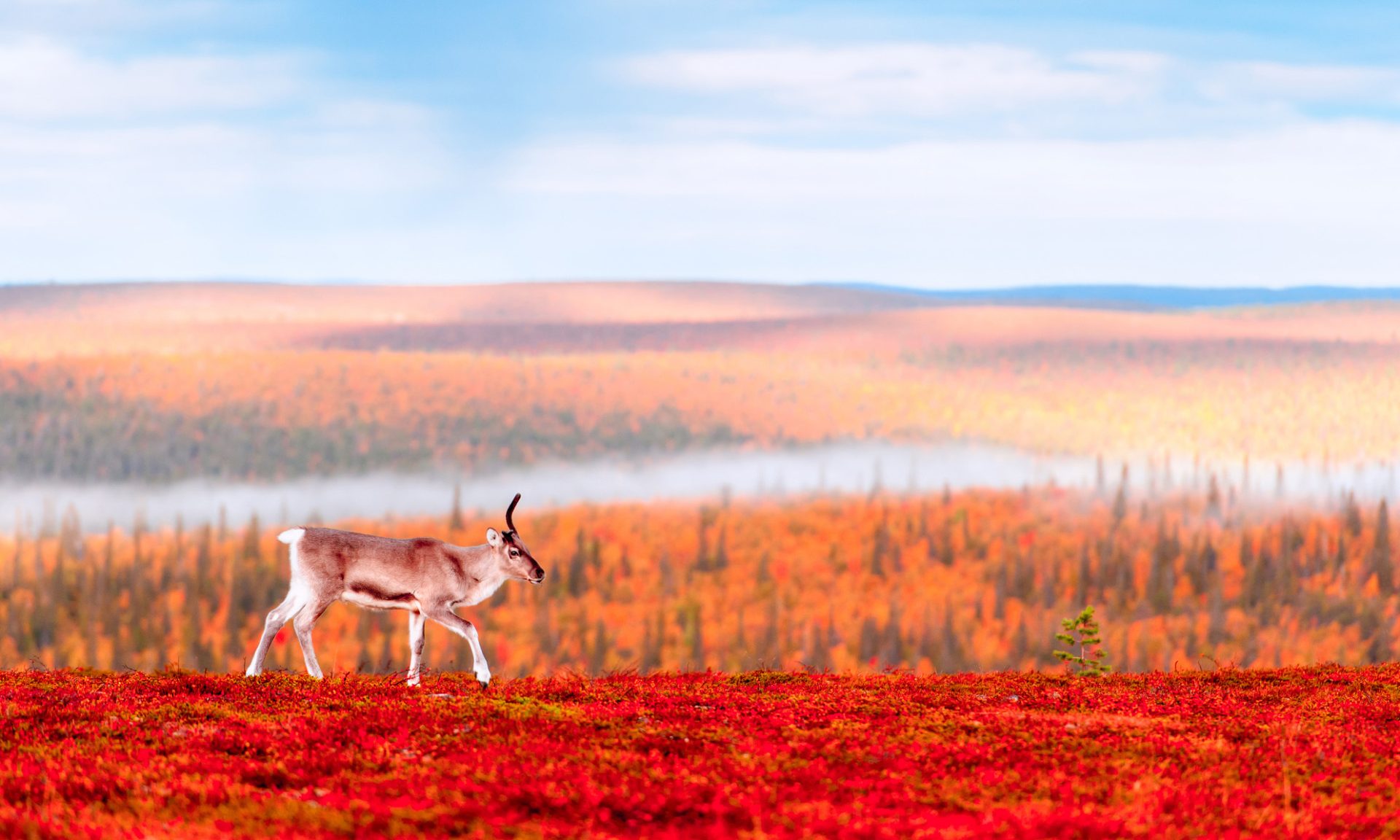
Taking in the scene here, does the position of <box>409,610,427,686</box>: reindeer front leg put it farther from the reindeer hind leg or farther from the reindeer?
the reindeer hind leg

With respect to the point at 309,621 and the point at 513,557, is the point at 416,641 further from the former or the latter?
the point at 513,557

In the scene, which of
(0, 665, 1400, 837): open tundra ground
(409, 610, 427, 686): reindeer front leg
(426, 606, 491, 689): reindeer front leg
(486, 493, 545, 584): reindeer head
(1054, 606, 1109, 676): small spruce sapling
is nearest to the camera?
(0, 665, 1400, 837): open tundra ground

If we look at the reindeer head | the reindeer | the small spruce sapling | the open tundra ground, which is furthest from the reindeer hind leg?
the small spruce sapling

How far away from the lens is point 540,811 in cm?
1484

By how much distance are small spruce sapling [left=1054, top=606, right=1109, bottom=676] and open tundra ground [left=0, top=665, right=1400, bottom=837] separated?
1434 centimetres

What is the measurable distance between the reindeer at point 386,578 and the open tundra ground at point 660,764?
1.35 m

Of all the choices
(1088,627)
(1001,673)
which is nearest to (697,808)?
(1001,673)

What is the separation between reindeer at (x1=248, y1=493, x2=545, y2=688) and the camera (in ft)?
86.1

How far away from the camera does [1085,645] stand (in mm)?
43125

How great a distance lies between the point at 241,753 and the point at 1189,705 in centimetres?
1644

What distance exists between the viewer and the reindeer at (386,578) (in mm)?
26250

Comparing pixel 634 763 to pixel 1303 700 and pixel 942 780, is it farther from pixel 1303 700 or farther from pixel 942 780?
pixel 1303 700

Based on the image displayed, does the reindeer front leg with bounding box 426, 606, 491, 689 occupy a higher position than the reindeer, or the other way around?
the reindeer

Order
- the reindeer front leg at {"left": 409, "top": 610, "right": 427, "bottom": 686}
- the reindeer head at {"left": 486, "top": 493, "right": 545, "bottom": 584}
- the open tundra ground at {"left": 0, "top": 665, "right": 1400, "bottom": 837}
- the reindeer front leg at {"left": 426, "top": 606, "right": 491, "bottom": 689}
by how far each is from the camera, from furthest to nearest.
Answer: the reindeer head at {"left": 486, "top": 493, "right": 545, "bottom": 584} → the reindeer front leg at {"left": 409, "top": 610, "right": 427, "bottom": 686} → the reindeer front leg at {"left": 426, "top": 606, "right": 491, "bottom": 689} → the open tundra ground at {"left": 0, "top": 665, "right": 1400, "bottom": 837}
